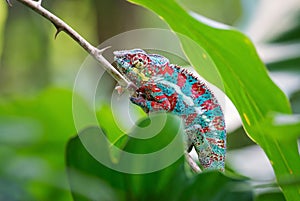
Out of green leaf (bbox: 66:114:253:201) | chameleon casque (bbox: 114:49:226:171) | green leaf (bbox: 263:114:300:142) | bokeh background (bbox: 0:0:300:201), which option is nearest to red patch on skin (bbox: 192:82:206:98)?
chameleon casque (bbox: 114:49:226:171)

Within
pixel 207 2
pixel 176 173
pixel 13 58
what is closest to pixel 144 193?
pixel 176 173

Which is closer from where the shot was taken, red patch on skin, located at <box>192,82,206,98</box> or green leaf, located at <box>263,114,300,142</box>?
green leaf, located at <box>263,114,300,142</box>

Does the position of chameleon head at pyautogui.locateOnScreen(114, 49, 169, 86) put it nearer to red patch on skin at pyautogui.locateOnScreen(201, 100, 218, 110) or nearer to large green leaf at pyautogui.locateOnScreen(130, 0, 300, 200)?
red patch on skin at pyautogui.locateOnScreen(201, 100, 218, 110)

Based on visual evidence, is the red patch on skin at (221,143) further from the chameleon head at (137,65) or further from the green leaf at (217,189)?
the green leaf at (217,189)

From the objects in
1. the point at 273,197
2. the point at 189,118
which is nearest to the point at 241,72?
the point at 273,197

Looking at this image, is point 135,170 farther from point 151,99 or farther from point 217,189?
point 151,99

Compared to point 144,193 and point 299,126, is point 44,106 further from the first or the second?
point 299,126

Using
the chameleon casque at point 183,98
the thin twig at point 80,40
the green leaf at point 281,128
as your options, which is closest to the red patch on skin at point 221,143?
the chameleon casque at point 183,98
